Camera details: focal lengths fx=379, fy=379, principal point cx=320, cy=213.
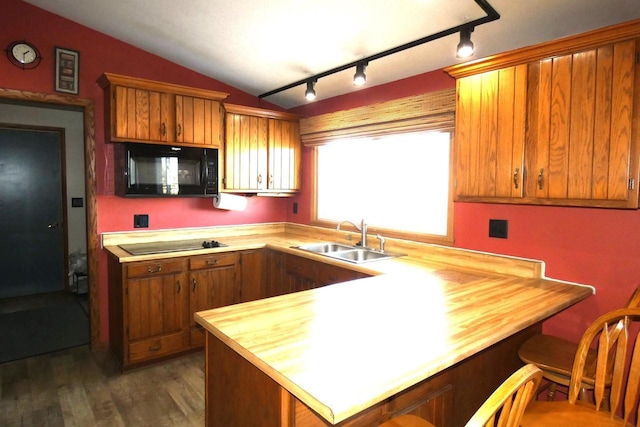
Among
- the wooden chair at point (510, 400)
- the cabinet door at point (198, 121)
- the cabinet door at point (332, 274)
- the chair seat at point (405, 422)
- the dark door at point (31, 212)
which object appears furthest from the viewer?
the dark door at point (31, 212)

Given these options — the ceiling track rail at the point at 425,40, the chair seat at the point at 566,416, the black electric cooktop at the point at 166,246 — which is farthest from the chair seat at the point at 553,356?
the black electric cooktop at the point at 166,246

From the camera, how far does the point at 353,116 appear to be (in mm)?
3254

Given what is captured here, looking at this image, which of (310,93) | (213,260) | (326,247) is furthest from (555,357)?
(213,260)

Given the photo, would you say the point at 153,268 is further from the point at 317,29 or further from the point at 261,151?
the point at 317,29

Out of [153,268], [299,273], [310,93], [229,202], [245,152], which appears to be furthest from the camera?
[229,202]

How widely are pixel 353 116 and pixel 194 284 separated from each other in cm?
192

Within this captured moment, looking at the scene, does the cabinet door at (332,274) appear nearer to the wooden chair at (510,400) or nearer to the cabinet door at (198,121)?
the cabinet door at (198,121)

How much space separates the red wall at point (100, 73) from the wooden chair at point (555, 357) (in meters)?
2.84

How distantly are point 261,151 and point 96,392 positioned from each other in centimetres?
230

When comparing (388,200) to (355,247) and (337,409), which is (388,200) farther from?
(337,409)

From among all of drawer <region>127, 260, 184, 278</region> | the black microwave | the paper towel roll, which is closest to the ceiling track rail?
the black microwave

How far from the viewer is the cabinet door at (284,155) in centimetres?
371

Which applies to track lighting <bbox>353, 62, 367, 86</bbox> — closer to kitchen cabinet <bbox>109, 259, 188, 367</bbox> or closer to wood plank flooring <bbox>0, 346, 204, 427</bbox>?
kitchen cabinet <bbox>109, 259, 188, 367</bbox>

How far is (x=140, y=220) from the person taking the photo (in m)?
3.31
